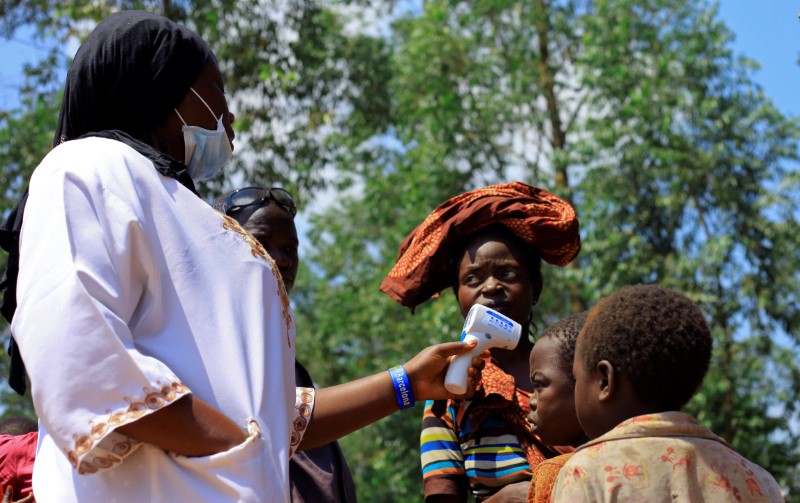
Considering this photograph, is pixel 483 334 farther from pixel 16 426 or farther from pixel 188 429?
pixel 16 426

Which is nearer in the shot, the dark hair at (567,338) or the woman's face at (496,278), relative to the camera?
the dark hair at (567,338)

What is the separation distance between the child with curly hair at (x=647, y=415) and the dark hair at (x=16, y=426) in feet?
10.5

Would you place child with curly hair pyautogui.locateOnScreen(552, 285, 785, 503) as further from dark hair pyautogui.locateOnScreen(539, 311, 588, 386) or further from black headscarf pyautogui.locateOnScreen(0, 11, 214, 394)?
black headscarf pyautogui.locateOnScreen(0, 11, 214, 394)

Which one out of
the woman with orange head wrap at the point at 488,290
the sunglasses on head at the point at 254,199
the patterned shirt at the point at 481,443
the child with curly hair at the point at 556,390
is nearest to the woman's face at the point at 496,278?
the woman with orange head wrap at the point at 488,290

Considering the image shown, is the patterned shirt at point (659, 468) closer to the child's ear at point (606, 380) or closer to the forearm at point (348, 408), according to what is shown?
the child's ear at point (606, 380)

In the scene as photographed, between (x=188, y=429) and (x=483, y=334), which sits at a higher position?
(x=483, y=334)

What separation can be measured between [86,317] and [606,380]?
1287 mm

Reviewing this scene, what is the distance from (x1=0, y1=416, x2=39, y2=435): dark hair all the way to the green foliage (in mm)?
8086

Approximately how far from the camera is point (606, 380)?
2.64 meters

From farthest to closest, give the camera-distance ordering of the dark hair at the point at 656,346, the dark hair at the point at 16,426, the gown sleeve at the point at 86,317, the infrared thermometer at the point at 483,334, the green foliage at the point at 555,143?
the green foliage at the point at 555,143, the dark hair at the point at 16,426, the infrared thermometer at the point at 483,334, the dark hair at the point at 656,346, the gown sleeve at the point at 86,317

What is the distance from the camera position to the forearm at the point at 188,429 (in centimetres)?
206

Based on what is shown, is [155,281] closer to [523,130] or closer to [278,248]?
[278,248]

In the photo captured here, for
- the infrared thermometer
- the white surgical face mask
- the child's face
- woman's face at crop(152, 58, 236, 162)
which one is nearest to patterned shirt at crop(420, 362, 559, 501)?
the child's face

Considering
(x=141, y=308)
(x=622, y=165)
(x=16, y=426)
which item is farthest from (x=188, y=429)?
(x=622, y=165)
